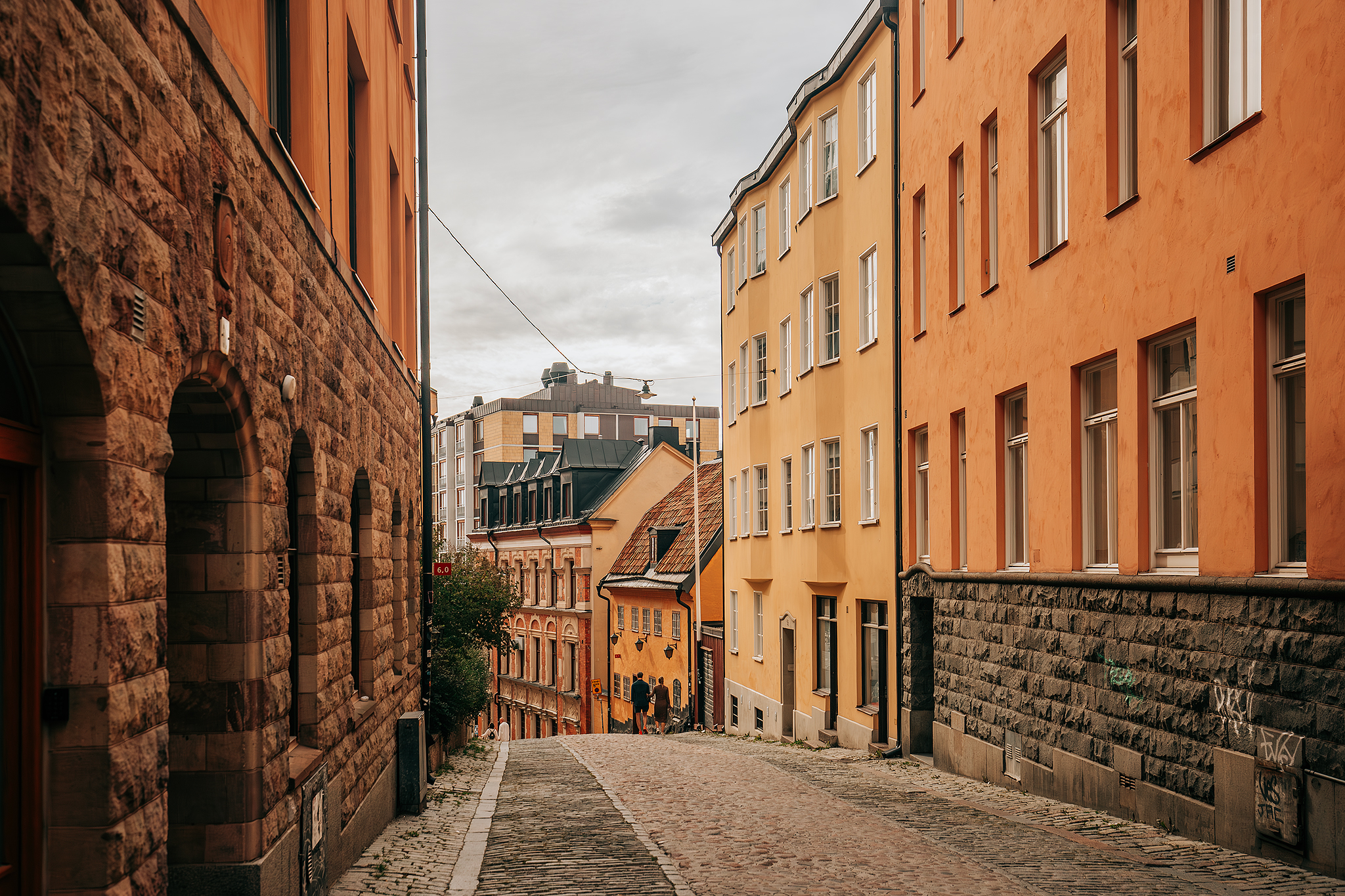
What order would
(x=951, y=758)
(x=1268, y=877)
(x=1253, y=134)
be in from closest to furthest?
1. (x=1268, y=877)
2. (x=1253, y=134)
3. (x=951, y=758)

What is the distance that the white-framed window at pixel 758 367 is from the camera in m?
28.8

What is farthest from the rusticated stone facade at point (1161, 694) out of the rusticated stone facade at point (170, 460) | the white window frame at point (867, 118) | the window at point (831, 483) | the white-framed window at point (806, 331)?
the white-framed window at point (806, 331)

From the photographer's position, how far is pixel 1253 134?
923 centimetres

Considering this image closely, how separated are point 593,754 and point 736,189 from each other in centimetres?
1500

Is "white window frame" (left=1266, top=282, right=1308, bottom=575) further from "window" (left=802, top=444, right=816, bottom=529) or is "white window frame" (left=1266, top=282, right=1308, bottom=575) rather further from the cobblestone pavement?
"window" (left=802, top=444, right=816, bottom=529)

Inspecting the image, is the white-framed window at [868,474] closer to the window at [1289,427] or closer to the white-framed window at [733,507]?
the white-framed window at [733,507]

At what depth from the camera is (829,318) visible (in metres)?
23.8

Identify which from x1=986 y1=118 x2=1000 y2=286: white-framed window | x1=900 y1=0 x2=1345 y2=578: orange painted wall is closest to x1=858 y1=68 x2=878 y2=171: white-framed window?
x1=900 y1=0 x2=1345 y2=578: orange painted wall

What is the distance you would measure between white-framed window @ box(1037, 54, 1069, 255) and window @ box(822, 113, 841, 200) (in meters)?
9.44

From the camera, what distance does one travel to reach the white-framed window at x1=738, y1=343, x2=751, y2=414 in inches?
1174

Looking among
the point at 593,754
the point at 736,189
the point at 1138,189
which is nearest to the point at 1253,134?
the point at 1138,189

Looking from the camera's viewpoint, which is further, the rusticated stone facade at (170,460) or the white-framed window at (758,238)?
the white-framed window at (758,238)

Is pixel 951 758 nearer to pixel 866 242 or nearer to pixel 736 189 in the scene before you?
pixel 866 242

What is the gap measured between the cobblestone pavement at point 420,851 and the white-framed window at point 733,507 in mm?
15375
